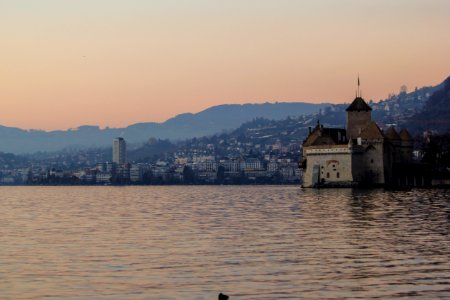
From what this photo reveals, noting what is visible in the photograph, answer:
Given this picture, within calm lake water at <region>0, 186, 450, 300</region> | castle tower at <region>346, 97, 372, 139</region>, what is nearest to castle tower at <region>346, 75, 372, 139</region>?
castle tower at <region>346, 97, 372, 139</region>

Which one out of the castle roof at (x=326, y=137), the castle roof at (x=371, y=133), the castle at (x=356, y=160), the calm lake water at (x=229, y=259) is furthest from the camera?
the castle roof at (x=326, y=137)

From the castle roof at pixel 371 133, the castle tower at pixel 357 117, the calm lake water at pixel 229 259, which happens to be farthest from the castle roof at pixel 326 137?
the calm lake water at pixel 229 259

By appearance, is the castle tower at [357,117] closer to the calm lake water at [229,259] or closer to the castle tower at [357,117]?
the castle tower at [357,117]

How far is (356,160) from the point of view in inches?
4616

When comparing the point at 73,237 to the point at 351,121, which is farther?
the point at 351,121

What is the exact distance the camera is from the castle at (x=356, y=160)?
11731 cm

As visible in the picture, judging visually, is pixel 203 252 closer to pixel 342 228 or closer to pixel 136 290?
pixel 136 290

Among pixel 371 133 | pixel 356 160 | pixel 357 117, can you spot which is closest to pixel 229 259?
pixel 356 160

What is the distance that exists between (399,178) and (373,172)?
5.48m

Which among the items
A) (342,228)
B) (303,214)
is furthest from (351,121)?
(342,228)

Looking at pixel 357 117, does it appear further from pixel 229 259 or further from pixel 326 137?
pixel 229 259

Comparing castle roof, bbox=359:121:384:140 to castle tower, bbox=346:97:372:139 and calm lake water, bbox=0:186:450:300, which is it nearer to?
castle tower, bbox=346:97:372:139

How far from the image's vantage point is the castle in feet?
385

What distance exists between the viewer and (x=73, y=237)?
39438 millimetres
